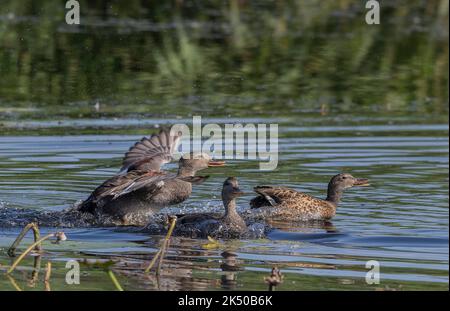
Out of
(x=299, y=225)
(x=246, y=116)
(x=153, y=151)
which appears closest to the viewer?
(x=299, y=225)

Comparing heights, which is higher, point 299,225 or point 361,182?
point 361,182

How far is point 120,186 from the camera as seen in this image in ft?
35.8

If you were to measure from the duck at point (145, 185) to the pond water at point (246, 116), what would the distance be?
457 millimetres

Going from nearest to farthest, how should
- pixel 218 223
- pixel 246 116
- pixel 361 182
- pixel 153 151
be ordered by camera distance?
pixel 218 223
pixel 153 151
pixel 361 182
pixel 246 116

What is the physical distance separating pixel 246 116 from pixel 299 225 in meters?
4.67

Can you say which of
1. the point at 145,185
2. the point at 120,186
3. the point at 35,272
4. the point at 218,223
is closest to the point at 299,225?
the point at 218,223

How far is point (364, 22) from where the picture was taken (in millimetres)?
23156

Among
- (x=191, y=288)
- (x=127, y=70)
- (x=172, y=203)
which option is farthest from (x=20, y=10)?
A: (x=191, y=288)

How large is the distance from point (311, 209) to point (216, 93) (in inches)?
230

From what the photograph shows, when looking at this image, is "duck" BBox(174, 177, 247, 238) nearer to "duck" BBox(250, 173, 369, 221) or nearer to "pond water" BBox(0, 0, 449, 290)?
"pond water" BBox(0, 0, 449, 290)

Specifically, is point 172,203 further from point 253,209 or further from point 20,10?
point 20,10

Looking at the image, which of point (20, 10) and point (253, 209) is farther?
point (20, 10)

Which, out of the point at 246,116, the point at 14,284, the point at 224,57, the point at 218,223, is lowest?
the point at 14,284

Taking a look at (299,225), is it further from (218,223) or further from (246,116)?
(246,116)
